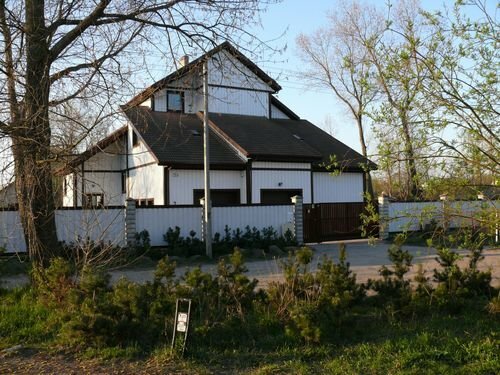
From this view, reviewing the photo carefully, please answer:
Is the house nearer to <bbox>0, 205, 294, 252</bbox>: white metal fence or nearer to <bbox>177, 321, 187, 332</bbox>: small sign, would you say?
<bbox>0, 205, 294, 252</bbox>: white metal fence

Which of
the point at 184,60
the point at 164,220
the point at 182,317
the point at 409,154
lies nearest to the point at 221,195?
the point at 164,220

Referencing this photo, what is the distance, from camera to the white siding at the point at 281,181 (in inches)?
939

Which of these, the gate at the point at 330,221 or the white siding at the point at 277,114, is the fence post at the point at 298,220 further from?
the white siding at the point at 277,114

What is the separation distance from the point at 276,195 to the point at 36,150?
16374 mm

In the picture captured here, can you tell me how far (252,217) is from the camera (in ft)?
66.6

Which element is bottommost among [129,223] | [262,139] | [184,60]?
[129,223]

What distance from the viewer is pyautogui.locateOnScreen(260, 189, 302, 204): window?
24.2 m

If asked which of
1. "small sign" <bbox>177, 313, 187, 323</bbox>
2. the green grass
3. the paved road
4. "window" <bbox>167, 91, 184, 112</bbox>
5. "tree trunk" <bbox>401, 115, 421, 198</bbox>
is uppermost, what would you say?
"window" <bbox>167, 91, 184, 112</bbox>

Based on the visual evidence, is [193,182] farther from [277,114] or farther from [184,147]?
[277,114]

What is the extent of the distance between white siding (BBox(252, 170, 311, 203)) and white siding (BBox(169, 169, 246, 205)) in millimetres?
554

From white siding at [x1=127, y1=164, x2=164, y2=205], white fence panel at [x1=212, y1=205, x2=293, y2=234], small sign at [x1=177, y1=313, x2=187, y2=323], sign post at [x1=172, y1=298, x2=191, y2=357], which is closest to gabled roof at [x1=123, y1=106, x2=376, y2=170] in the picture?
white siding at [x1=127, y1=164, x2=164, y2=205]

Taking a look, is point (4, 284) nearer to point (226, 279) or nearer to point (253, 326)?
point (226, 279)

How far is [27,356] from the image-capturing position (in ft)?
21.3

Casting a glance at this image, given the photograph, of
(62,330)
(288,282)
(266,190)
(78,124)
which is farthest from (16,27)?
(266,190)
